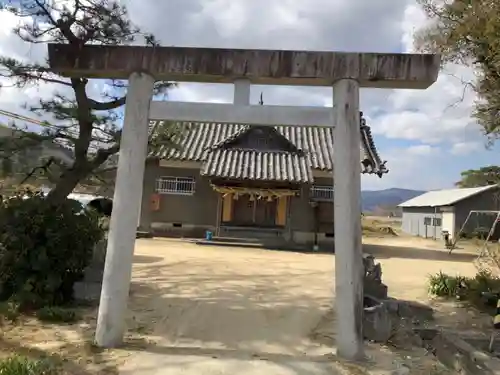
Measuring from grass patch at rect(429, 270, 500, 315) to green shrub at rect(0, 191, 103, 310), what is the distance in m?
6.78

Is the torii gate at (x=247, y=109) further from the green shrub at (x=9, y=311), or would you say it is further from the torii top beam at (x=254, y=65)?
the green shrub at (x=9, y=311)

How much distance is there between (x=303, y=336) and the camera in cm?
591

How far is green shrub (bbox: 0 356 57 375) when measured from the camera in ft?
12.1

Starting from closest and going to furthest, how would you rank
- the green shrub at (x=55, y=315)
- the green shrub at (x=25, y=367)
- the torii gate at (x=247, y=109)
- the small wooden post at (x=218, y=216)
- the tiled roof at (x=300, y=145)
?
the green shrub at (x=25, y=367) → the torii gate at (x=247, y=109) → the green shrub at (x=55, y=315) → the small wooden post at (x=218, y=216) → the tiled roof at (x=300, y=145)

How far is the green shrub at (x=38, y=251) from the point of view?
6.45 m

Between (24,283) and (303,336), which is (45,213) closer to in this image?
(24,283)

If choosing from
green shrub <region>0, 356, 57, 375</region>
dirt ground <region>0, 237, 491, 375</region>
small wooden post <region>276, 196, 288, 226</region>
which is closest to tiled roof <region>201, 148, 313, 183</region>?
small wooden post <region>276, 196, 288, 226</region>

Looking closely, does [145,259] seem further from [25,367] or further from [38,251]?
[25,367]

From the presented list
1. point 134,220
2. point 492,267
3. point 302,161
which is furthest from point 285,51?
point 302,161

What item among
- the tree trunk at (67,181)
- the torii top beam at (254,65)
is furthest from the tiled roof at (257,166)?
the torii top beam at (254,65)

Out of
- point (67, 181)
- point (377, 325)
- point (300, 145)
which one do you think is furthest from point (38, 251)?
point (300, 145)

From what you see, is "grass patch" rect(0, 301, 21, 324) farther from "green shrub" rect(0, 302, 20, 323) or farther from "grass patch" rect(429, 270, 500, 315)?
"grass patch" rect(429, 270, 500, 315)

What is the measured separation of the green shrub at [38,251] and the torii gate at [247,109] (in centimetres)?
191

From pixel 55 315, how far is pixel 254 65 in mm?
4062
